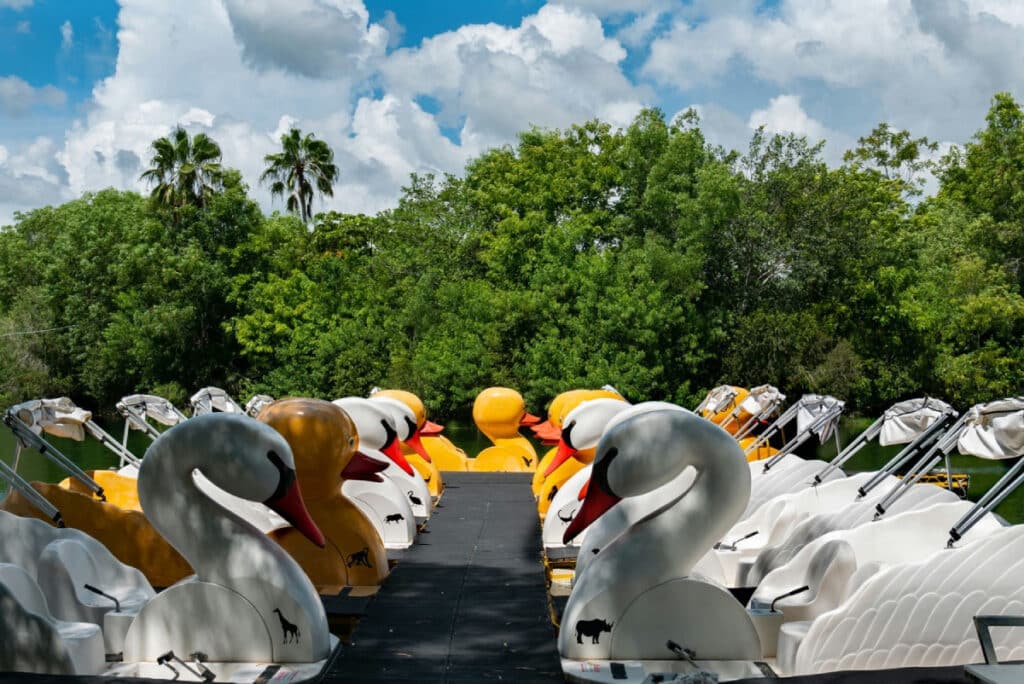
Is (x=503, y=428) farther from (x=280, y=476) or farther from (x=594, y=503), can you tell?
(x=280, y=476)

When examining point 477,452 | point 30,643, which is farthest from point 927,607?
point 477,452

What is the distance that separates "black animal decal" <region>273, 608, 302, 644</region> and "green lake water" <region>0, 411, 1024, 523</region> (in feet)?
50.1

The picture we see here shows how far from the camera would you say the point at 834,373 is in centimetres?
2584

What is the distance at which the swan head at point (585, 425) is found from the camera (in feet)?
30.5

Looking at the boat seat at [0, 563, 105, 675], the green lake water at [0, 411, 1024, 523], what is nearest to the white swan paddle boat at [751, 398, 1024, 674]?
the boat seat at [0, 563, 105, 675]

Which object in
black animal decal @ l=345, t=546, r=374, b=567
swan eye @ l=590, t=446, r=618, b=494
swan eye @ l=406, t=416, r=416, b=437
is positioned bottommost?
black animal decal @ l=345, t=546, r=374, b=567

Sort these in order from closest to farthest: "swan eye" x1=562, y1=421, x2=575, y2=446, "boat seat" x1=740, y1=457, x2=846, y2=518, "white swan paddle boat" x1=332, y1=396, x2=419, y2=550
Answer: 1. "white swan paddle boat" x1=332, y1=396, x2=419, y2=550
2. "swan eye" x1=562, y1=421, x2=575, y2=446
3. "boat seat" x1=740, y1=457, x2=846, y2=518

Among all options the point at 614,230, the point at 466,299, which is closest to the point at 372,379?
the point at 466,299

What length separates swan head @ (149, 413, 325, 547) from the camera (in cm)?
522

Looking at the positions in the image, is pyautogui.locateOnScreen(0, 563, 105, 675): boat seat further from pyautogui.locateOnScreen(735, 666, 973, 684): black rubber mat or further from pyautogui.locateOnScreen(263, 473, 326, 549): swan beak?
pyautogui.locateOnScreen(735, 666, 973, 684): black rubber mat

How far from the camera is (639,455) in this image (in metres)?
5.24

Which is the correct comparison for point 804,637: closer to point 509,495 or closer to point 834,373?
point 509,495

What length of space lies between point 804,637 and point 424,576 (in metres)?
3.35

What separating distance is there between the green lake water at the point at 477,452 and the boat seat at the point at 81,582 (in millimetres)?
15209
